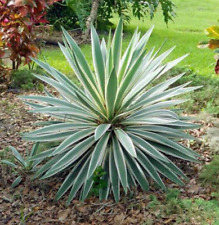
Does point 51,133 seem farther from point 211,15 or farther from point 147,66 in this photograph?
point 211,15

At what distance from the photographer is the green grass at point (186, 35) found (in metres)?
7.85

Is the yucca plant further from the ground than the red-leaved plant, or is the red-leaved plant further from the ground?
the red-leaved plant

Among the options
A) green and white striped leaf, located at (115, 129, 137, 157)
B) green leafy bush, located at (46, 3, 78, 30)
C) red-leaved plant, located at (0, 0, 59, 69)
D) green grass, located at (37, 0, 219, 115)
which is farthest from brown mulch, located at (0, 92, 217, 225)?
green leafy bush, located at (46, 3, 78, 30)

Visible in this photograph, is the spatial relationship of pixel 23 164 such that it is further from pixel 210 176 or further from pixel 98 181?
pixel 210 176

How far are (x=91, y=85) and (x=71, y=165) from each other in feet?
2.30

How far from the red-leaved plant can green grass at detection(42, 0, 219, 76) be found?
35.8 inches

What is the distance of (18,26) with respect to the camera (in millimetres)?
5551

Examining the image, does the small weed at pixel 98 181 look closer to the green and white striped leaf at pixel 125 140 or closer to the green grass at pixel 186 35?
the green and white striped leaf at pixel 125 140

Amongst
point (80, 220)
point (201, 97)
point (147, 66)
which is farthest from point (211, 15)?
point (80, 220)

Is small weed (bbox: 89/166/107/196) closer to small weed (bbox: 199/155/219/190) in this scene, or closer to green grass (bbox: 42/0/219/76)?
small weed (bbox: 199/155/219/190)

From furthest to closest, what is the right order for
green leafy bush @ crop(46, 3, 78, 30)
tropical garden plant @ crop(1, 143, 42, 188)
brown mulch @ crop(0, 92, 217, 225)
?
green leafy bush @ crop(46, 3, 78, 30), tropical garden plant @ crop(1, 143, 42, 188), brown mulch @ crop(0, 92, 217, 225)

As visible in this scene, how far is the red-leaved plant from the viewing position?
5.45m

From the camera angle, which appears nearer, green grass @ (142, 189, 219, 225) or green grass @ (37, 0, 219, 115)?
green grass @ (142, 189, 219, 225)

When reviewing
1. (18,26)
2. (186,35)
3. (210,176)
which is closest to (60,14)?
(186,35)
